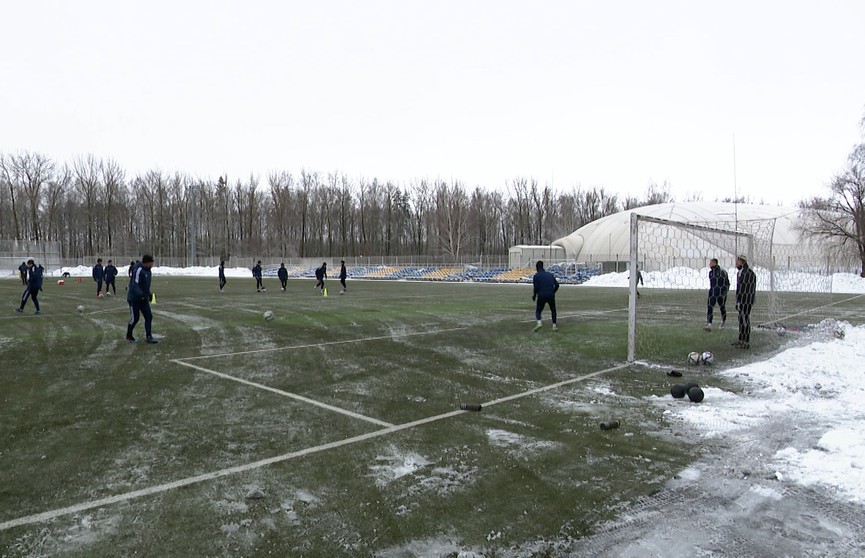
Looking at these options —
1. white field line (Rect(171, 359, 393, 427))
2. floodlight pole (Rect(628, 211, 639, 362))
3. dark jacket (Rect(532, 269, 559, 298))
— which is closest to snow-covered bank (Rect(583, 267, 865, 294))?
dark jacket (Rect(532, 269, 559, 298))

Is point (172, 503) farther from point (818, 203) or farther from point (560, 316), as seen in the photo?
point (818, 203)

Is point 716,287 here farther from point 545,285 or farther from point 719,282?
point 545,285

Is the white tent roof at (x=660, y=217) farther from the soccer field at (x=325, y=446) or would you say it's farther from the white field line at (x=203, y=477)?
the white field line at (x=203, y=477)

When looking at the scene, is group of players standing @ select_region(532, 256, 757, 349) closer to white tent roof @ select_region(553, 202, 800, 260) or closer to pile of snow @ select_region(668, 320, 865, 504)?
pile of snow @ select_region(668, 320, 865, 504)

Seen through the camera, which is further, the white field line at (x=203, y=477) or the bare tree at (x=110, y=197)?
the bare tree at (x=110, y=197)

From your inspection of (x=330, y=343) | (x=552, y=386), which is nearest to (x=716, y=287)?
(x=552, y=386)

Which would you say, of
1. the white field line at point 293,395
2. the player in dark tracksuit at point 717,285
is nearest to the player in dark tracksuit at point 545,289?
the player in dark tracksuit at point 717,285

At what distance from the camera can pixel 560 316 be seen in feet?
55.2

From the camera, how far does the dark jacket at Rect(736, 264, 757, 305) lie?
1117 centimetres

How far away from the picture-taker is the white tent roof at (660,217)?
64.1 m

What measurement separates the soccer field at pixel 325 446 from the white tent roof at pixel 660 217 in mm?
57224

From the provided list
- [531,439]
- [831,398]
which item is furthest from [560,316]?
[531,439]

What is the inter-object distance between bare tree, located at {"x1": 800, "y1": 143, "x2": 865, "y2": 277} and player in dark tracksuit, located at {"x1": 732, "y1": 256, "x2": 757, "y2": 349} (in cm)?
3830

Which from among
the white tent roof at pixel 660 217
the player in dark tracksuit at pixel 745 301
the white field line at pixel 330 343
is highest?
the white tent roof at pixel 660 217
